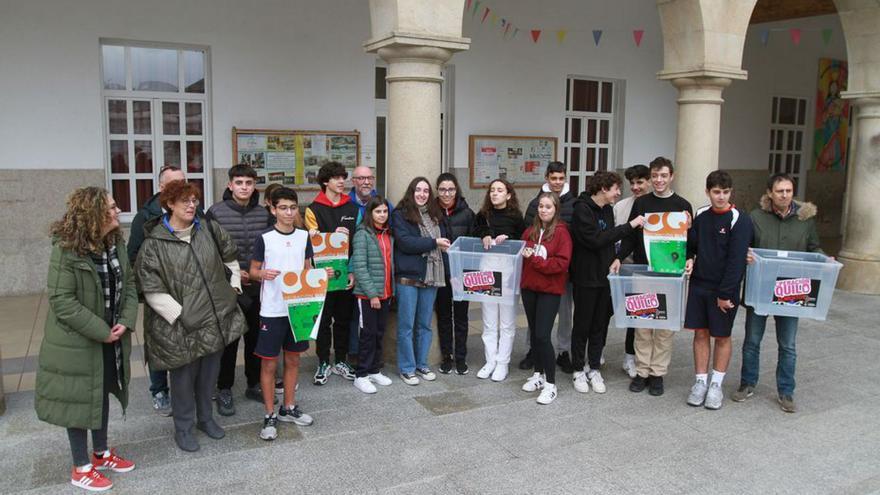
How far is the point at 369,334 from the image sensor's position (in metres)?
5.61

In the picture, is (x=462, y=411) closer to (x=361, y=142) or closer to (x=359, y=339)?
(x=359, y=339)

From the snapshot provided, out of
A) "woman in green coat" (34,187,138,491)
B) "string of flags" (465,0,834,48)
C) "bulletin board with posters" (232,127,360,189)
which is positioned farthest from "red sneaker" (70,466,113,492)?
"string of flags" (465,0,834,48)

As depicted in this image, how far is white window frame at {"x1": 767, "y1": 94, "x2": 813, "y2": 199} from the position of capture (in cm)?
1495

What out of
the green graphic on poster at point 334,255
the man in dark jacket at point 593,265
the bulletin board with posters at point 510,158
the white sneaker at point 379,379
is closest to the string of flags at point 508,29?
the bulletin board with posters at point 510,158

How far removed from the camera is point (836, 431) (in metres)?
5.04

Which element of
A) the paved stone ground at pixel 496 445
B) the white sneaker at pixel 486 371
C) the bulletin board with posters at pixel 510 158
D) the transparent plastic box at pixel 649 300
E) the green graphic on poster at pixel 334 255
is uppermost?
the bulletin board with posters at pixel 510 158

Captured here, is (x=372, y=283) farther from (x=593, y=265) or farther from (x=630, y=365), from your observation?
(x=630, y=365)

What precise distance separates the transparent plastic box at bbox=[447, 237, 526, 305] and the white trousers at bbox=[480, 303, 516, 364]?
260mm

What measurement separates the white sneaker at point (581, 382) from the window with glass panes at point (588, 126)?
7.05 m

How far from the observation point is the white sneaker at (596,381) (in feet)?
18.7

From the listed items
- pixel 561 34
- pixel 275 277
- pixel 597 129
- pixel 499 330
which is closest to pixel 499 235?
pixel 499 330

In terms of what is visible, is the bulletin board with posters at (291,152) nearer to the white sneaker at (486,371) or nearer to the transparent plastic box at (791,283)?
the white sneaker at (486,371)

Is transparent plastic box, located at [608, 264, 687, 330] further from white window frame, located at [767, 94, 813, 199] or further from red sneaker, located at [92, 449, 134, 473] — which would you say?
white window frame, located at [767, 94, 813, 199]

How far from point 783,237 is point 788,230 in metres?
0.06
